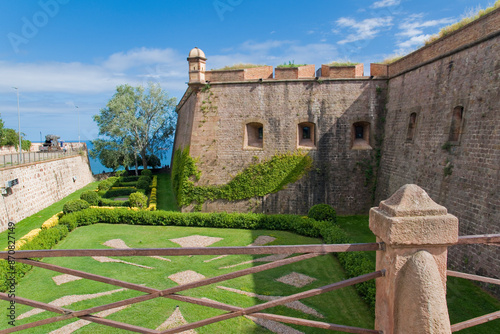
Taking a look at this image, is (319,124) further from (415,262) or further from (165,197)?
(415,262)

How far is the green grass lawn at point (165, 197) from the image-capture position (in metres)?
17.6

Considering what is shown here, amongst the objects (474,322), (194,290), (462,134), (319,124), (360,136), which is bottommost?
(194,290)

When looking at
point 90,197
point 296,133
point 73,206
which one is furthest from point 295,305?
point 90,197

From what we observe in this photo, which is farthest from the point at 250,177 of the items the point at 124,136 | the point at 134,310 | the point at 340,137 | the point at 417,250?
the point at 124,136

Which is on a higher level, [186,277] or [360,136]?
[360,136]

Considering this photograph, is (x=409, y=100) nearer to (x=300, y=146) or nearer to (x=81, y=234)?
(x=300, y=146)

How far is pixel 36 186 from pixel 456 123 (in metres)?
20.6

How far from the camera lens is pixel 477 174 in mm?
8344

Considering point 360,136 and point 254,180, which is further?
point 360,136

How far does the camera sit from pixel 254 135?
15578 millimetres

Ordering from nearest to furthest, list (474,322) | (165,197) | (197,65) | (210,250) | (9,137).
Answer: (210,250) < (474,322) < (197,65) < (165,197) < (9,137)

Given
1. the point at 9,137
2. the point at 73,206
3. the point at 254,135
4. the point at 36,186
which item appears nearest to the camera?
the point at 73,206

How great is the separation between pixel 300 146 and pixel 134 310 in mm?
10646

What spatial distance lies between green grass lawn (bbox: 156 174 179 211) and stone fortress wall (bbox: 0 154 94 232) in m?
6.55
